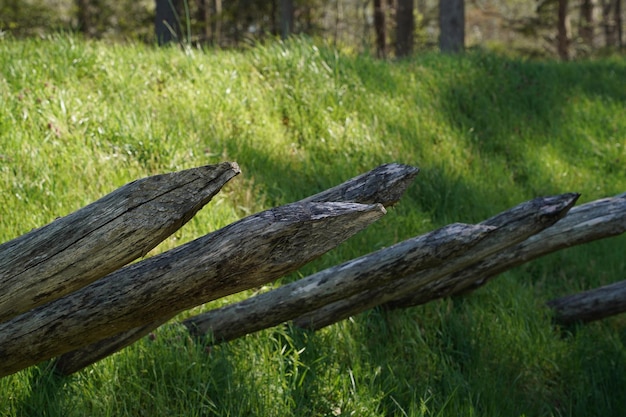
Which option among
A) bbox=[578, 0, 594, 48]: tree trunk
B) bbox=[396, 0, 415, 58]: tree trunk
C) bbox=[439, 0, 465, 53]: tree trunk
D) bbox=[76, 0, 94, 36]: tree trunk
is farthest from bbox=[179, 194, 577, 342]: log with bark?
bbox=[578, 0, 594, 48]: tree trunk

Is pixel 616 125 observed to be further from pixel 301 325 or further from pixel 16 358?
pixel 16 358

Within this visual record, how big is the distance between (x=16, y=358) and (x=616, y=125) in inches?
310

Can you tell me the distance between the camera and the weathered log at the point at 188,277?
203 centimetres

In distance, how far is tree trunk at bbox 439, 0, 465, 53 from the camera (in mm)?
11898

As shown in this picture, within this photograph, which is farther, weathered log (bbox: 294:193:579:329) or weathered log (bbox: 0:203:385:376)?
weathered log (bbox: 294:193:579:329)

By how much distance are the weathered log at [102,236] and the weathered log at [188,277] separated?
17cm

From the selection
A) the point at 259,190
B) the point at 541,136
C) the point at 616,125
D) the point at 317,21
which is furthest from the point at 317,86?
the point at 317,21

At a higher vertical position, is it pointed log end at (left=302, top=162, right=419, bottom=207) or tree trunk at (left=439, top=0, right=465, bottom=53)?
tree trunk at (left=439, top=0, right=465, bottom=53)

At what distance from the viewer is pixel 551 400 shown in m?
4.16

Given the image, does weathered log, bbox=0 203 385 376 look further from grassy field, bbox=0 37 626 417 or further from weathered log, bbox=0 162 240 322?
grassy field, bbox=0 37 626 417

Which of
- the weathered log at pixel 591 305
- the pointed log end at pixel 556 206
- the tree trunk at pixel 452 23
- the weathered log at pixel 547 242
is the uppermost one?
the tree trunk at pixel 452 23

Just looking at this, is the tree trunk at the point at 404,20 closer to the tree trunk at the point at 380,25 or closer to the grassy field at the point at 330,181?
the tree trunk at the point at 380,25

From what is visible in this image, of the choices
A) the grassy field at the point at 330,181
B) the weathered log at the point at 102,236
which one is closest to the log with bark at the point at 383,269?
the grassy field at the point at 330,181

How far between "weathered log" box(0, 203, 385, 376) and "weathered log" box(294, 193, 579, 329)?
1547 millimetres
